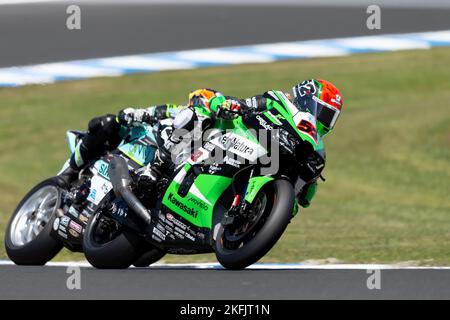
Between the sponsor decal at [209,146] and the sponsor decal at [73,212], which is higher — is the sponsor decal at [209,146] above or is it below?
above

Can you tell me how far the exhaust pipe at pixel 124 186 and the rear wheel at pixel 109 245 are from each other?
21cm

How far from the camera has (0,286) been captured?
6.10 m

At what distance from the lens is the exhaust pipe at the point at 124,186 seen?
731 cm

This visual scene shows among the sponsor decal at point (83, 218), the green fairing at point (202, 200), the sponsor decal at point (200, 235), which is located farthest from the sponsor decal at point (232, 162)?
the sponsor decal at point (83, 218)

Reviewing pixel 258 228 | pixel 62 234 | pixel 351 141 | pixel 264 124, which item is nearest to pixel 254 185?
pixel 258 228

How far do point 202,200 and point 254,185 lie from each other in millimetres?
585

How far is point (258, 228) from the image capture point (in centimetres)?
647

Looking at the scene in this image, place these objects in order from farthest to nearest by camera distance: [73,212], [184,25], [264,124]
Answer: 1. [184,25]
2. [73,212]
3. [264,124]

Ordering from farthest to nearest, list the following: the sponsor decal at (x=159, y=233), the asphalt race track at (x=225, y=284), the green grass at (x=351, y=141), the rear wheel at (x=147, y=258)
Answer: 1. the green grass at (x=351, y=141)
2. the rear wheel at (x=147, y=258)
3. the sponsor decal at (x=159, y=233)
4. the asphalt race track at (x=225, y=284)

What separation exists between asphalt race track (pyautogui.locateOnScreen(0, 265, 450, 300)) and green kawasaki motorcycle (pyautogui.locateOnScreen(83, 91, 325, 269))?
23 centimetres

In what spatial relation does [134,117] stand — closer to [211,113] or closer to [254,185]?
[211,113]

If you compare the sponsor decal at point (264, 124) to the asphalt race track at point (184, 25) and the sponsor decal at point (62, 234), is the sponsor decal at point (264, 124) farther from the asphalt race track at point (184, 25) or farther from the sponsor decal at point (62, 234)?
the asphalt race track at point (184, 25)

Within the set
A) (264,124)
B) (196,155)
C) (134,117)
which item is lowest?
(196,155)

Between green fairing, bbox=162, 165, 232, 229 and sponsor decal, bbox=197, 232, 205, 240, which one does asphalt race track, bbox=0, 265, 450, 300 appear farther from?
green fairing, bbox=162, 165, 232, 229
